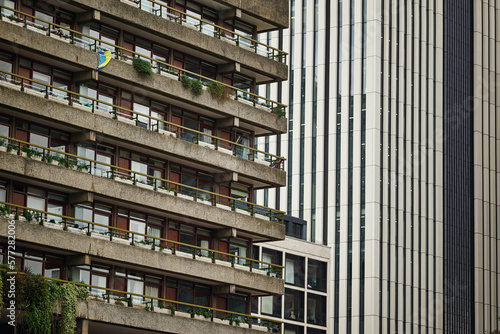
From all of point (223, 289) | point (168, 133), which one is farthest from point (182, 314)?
point (168, 133)

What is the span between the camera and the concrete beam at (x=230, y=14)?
66.6 meters

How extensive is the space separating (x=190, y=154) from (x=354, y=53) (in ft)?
228

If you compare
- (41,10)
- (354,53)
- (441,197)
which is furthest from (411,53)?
(41,10)

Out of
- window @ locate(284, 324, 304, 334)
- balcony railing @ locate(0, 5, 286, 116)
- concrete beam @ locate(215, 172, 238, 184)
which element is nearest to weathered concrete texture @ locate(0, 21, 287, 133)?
balcony railing @ locate(0, 5, 286, 116)

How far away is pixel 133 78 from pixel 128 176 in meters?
5.46

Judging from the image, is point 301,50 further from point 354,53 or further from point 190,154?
point 190,154

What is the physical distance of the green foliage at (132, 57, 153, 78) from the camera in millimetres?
59438

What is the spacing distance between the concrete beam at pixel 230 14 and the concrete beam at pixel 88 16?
1099cm

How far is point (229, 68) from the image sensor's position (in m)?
65.9

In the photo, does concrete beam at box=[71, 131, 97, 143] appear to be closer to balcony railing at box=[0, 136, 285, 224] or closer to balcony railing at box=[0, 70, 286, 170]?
balcony railing at box=[0, 136, 285, 224]

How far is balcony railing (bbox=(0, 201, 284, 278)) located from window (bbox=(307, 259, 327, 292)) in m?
37.8

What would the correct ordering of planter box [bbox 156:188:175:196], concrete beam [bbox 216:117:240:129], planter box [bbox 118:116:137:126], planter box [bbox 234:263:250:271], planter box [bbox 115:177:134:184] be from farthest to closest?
concrete beam [bbox 216:117:240:129]
planter box [bbox 234:263:250:271]
planter box [bbox 156:188:175:196]
planter box [bbox 118:116:137:126]
planter box [bbox 115:177:134:184]

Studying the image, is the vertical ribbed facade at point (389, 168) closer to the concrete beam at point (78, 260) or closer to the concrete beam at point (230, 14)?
the concrete beam at point (230, 14)

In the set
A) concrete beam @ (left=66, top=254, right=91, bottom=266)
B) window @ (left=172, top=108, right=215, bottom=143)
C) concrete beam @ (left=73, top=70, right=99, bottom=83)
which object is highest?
concrete beam @ (left=73, top=70, right=99, bottom=83)
